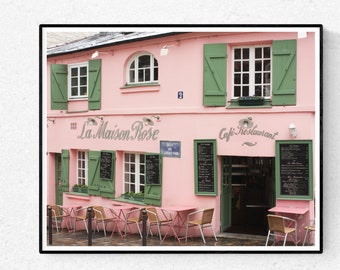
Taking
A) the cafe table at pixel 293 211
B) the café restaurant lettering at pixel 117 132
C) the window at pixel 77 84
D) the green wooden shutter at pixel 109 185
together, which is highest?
the window at pixel 77 84

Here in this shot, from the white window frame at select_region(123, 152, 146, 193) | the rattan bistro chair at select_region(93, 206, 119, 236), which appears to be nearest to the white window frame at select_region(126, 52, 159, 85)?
the white window frame at select_region(123, 152, 146, 193)

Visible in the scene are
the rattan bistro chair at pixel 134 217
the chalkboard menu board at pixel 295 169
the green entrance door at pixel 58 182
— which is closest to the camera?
the chalkboard menu board at pixel 295 169

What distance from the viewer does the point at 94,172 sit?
5297 millimetres

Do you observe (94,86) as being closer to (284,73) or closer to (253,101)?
(253,101)

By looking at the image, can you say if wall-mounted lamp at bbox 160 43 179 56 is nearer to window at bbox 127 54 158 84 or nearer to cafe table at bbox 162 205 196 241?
window at bbox 127 54 158 84

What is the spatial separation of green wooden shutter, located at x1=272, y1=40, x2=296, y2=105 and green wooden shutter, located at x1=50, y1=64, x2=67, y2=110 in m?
1.89

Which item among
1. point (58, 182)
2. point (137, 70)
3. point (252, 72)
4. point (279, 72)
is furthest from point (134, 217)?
point (279, 72)

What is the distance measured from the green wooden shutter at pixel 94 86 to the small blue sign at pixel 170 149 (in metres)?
0.70

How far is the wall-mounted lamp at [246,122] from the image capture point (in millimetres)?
5059

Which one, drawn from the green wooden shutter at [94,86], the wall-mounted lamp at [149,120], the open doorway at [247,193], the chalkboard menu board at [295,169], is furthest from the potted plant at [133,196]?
the chalkboard menu board at [295,169]

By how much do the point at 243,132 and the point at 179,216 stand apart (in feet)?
3.14

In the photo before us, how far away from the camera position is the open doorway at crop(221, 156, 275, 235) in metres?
5.04

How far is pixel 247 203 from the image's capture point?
5.11 metres

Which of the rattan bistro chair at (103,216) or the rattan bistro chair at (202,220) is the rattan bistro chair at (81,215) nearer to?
the rattan bistro chair at (103,216)
